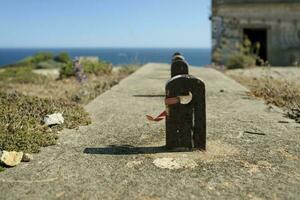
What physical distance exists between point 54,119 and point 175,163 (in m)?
1.84

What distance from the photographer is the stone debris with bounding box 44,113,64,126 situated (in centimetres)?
494

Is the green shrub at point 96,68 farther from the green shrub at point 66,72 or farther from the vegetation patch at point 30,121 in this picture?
the vegetation patch at point 30,121

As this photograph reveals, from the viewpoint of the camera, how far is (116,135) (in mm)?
4785

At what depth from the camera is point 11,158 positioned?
12.1 feet

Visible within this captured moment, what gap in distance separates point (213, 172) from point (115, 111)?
2.91 m

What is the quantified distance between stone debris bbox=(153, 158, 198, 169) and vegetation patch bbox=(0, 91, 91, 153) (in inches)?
45.6

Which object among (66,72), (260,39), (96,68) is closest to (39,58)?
(96,68)

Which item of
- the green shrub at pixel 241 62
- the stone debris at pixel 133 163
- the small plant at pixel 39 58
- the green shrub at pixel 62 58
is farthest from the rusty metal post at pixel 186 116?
the small plant at pixel 39 58

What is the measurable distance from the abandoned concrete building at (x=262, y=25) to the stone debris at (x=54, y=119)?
15.3 m

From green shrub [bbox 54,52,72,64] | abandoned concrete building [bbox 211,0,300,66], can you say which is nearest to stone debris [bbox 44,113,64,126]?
abandoned concrete building [bbox 211,0,300,66]

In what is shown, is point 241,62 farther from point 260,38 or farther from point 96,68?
point 96,68

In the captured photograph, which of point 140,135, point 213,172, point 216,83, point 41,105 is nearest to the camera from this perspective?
point 213,172

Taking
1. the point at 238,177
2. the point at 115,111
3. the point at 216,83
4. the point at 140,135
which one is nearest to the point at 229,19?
the point at 216,83

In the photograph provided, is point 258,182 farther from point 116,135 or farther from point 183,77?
point 116,135
